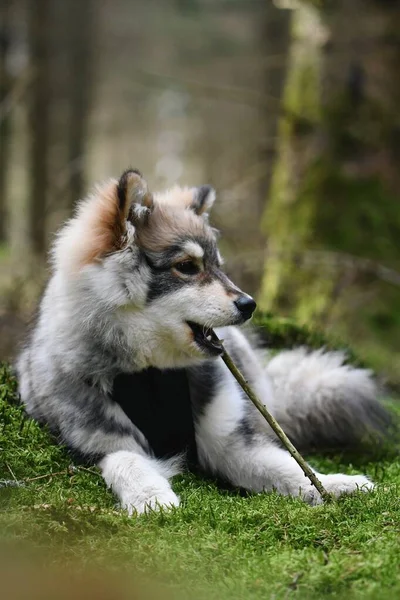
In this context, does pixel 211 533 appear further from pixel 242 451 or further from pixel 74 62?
pixel 74 62

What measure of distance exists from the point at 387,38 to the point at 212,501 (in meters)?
6.27

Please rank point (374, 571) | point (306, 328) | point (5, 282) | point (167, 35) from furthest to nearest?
point (167, 35)
point (5, 282)
point (306, 328)
point (374, 571)

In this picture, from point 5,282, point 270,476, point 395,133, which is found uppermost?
point 395,133

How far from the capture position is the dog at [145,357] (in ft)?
12.7

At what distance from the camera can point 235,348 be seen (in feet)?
15.1

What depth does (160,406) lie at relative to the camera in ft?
13.2

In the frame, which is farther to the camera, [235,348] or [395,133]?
[395,133]

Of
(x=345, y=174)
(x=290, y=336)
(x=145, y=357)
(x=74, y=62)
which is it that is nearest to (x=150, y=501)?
(x=145, y=357)

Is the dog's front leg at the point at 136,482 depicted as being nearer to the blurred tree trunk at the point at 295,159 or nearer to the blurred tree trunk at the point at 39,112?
the blurred tree trunk at the point at 295,159

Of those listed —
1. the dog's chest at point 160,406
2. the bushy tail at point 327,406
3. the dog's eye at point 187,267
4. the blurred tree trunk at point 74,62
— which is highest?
the blurred tree trunk at point 74,62

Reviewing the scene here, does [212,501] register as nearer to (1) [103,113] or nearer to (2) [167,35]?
(2) [167,35]

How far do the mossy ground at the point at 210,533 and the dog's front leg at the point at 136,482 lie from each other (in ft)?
0.23

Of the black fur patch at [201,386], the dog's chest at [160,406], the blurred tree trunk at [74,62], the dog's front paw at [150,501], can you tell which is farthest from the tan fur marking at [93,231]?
the blurred tree trunk at [74,62]

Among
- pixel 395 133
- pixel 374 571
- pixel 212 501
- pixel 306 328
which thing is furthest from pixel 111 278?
pixel 395 133
